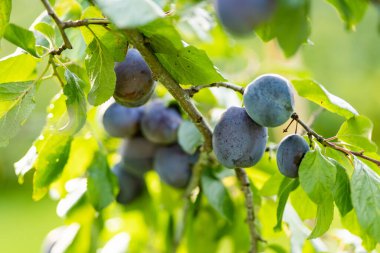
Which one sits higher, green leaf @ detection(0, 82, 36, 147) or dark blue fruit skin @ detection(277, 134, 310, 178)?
green leaf @ detection(0, 82, 36, 147)

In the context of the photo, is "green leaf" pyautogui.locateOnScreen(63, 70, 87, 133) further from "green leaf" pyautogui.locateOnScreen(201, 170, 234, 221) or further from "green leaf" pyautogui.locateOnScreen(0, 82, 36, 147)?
"green leaf" pyautogui.locateOnScreen(201, 170, 234, 221)

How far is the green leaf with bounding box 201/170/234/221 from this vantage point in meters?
0.87

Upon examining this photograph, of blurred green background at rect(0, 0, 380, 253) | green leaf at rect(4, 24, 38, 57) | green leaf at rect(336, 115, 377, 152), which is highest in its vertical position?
green leaf at rect(4, 24, 38, 57)

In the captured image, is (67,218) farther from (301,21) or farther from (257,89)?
(301,21)

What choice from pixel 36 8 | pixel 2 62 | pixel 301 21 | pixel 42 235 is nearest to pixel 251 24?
pixel 301 21

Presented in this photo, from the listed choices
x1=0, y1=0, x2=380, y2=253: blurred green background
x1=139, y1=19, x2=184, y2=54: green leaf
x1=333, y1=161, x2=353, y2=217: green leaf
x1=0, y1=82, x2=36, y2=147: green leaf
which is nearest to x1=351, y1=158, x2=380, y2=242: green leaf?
x1=333, y1=161, x2=353, y2=217: green leaf

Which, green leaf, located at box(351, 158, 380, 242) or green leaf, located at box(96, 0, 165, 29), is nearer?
green leaf, located at box(96, 0, 165, 29)

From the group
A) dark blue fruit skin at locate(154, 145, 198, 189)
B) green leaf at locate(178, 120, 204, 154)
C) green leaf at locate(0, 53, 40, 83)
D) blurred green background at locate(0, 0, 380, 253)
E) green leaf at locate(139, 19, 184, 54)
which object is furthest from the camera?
blurred green background at locate(0, 0, 380, 253)

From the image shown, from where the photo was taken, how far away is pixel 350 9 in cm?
55

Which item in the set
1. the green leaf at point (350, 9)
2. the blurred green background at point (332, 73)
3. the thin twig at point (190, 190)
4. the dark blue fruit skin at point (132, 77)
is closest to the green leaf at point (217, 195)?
the thin twig at point (190, 190)

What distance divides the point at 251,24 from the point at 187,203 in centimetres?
63

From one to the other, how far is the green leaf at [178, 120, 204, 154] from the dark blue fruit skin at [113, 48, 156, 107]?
0.62ft

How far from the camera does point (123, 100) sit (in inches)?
27.7

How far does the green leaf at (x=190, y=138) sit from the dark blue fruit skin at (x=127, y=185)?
21cm
